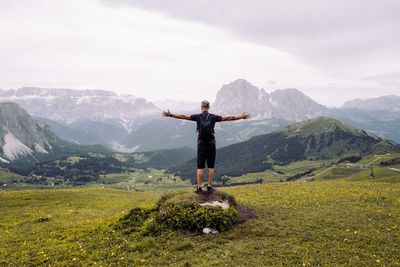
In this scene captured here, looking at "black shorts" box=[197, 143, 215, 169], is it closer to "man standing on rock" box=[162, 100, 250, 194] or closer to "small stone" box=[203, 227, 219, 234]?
"man standing on rock" box=[162, 100, 250, 194]

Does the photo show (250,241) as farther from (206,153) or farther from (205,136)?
(205,136)

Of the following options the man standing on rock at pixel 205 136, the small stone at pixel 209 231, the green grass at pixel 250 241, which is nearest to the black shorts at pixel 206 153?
the man standing on rock at pixel 205 136

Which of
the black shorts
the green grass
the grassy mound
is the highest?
the black shorts

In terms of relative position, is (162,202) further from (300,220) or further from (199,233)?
(300,220)

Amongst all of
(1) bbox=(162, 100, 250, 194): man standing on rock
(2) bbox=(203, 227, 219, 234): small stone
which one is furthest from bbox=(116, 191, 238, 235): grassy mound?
(1) bbox=(162, 100, 250, 194): man standing on rock

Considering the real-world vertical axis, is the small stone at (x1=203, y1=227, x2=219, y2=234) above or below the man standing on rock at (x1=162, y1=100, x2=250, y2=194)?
below

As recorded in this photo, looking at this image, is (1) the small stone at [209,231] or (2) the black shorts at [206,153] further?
(2) the black shorts at [206,153]

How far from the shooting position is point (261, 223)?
15.7 meters

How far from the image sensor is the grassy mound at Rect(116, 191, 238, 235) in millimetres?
15164

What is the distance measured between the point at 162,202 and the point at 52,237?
745 cm

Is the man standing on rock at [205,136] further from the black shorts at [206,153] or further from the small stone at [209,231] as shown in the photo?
the small stone at [209,231]

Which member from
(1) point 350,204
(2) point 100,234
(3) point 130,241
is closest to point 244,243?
(3) point 130,241

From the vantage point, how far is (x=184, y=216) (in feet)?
50.4

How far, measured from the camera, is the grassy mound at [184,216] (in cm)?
1516
